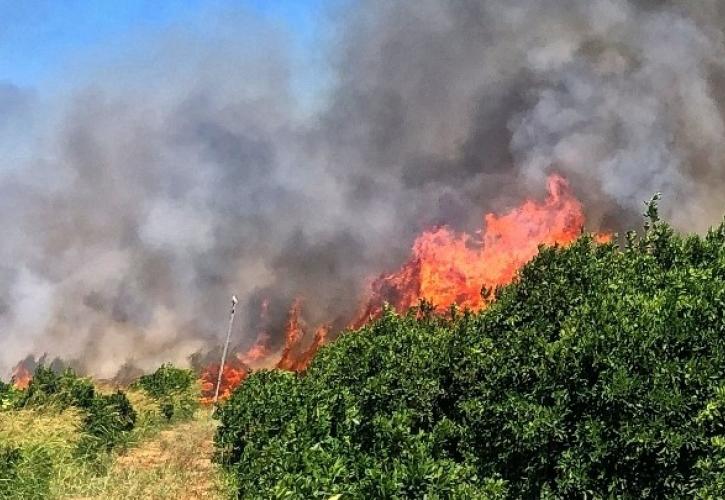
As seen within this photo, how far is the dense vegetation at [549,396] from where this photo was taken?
644 cm

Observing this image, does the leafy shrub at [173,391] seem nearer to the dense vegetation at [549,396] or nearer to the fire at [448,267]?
the fire at [448,267]

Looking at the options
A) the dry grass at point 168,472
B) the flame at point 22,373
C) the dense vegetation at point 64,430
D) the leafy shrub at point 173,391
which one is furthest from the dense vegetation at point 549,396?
the flame at point 22,373

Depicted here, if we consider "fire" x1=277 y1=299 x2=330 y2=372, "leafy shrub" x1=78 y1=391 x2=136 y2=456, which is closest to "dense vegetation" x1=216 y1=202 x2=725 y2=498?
"leafy shrub" x1=78 y1=391 x2=136 y2=456

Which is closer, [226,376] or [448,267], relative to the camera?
[448,267]

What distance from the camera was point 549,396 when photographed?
7.54 meters

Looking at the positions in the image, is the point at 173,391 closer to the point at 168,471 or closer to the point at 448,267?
the point at 168,471

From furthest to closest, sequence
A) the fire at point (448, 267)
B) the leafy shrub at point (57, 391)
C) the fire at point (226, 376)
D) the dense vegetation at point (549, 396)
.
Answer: the fire at point (226, 376)
the fire at point (448, 267)
the leafy shrub at point (57, 391)
the dense vegetation at point (549, 396)

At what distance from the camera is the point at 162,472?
14.0 m

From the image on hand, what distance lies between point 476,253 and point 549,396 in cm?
2884

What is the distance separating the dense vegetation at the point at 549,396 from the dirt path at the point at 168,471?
2.59m

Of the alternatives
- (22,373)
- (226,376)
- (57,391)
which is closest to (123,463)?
(57,391)

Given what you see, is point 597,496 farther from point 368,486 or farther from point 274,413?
point 274,413

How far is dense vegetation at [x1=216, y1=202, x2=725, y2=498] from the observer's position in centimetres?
644

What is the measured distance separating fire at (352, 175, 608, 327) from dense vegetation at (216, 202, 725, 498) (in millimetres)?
22119
